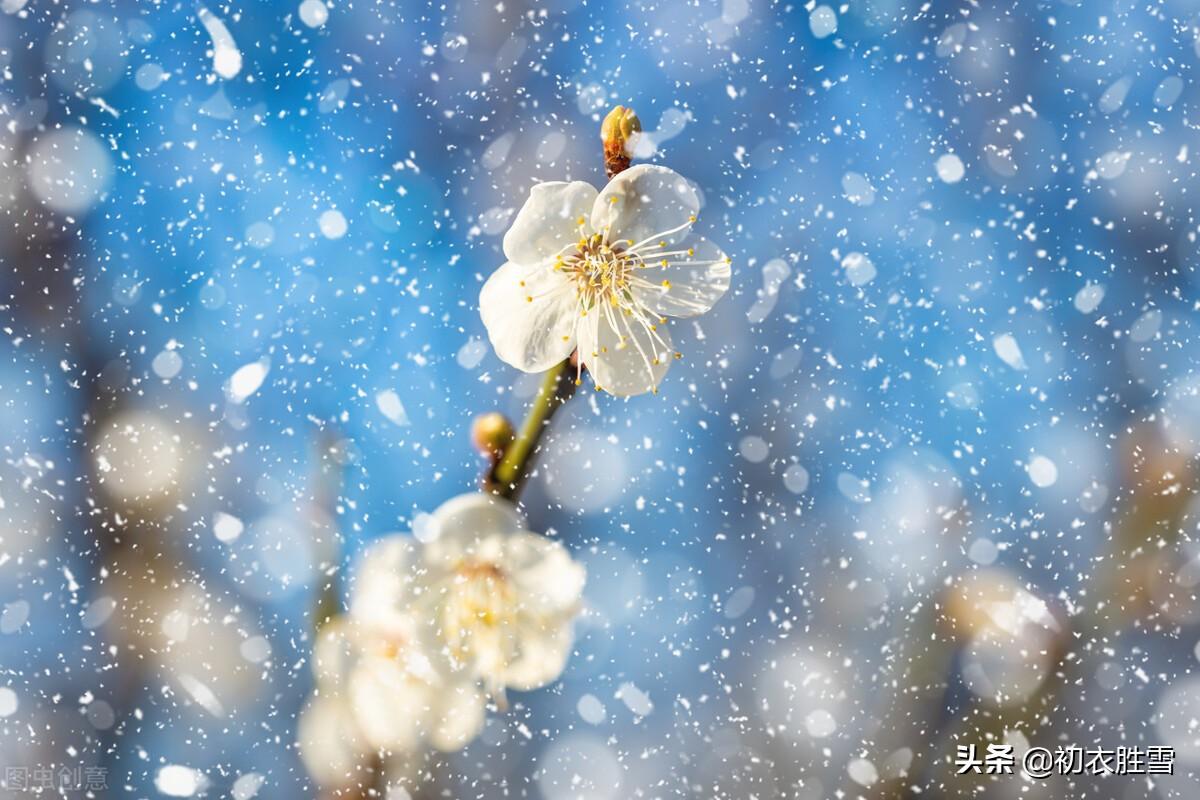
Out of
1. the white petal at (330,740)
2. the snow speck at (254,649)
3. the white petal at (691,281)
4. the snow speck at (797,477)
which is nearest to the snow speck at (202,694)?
the snow speck at (254,649)

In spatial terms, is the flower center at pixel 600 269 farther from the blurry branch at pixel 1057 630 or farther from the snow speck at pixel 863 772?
the snow speck at pixel 863 772

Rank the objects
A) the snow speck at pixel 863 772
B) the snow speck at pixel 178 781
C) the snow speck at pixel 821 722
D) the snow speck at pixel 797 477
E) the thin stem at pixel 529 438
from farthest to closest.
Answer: the snow speck at pixel 797 477 → the snow speck at pixel 821 722 → the snow speck at pixel 863 772 → the snow speck at pixel 178 781 → the thin stem at pixel 529 438

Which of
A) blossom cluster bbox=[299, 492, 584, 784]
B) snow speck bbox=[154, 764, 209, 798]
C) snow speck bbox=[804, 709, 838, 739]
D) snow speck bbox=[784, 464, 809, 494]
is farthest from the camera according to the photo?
snow speck bbox=[784, 464, 809, 494]

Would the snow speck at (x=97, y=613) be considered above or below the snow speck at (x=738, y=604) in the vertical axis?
below

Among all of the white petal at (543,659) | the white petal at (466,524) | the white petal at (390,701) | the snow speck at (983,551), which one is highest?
the snow speck at (983,551)


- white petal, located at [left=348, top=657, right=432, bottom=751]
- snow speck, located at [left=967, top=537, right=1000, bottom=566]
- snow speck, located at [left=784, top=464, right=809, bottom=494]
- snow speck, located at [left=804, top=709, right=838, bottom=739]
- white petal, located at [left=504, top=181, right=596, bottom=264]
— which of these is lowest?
white petal, located at [left=348, top=657, right=432, bottom=751]

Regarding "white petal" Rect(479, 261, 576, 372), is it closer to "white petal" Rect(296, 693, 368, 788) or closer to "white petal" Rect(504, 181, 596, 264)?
"white petal" Rect(504, 181, 596, 264)

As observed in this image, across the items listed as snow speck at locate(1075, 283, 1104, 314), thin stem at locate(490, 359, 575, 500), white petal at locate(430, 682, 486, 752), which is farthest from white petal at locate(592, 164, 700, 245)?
snow speck at locate(1075, 283, 1104, 314)

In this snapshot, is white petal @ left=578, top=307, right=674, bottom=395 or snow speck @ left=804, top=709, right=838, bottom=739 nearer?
white petal @ left=578, top=307, right=674, bottom=395
